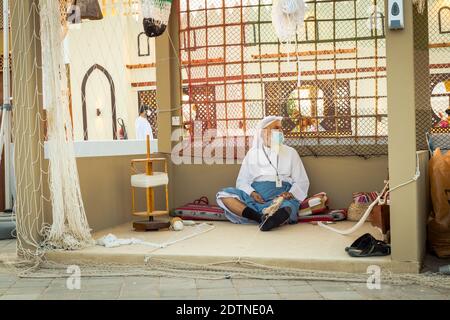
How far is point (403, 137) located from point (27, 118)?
2934mm

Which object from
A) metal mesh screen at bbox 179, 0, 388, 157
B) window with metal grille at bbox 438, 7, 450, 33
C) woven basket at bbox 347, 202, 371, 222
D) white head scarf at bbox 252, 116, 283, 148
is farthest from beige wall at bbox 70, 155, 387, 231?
window with metal grille at bbox 438, 7, 450, 33

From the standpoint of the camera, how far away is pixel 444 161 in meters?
4.66

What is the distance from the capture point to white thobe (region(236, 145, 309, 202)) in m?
6.30

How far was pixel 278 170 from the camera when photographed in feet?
20.7

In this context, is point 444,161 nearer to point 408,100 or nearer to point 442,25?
point 408,100

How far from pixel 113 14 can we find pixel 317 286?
8267 mm

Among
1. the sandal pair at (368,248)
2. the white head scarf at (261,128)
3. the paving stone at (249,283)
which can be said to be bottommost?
the paving stone at (249,283)

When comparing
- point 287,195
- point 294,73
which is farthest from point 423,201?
point 294,73

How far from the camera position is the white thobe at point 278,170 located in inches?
248

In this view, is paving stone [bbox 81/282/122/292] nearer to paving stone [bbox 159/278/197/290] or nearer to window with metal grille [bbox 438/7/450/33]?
paving stone [bbox 159/278/197/290]

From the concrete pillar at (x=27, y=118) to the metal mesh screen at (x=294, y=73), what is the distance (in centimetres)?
231

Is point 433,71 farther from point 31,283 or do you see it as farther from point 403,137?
point 31,283

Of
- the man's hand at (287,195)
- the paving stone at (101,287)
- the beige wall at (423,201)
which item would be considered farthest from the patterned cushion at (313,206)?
the paving stone at (101,287)

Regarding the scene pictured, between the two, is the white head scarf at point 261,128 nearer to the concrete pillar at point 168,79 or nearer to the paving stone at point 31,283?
the concrete pillar at point 168,79
